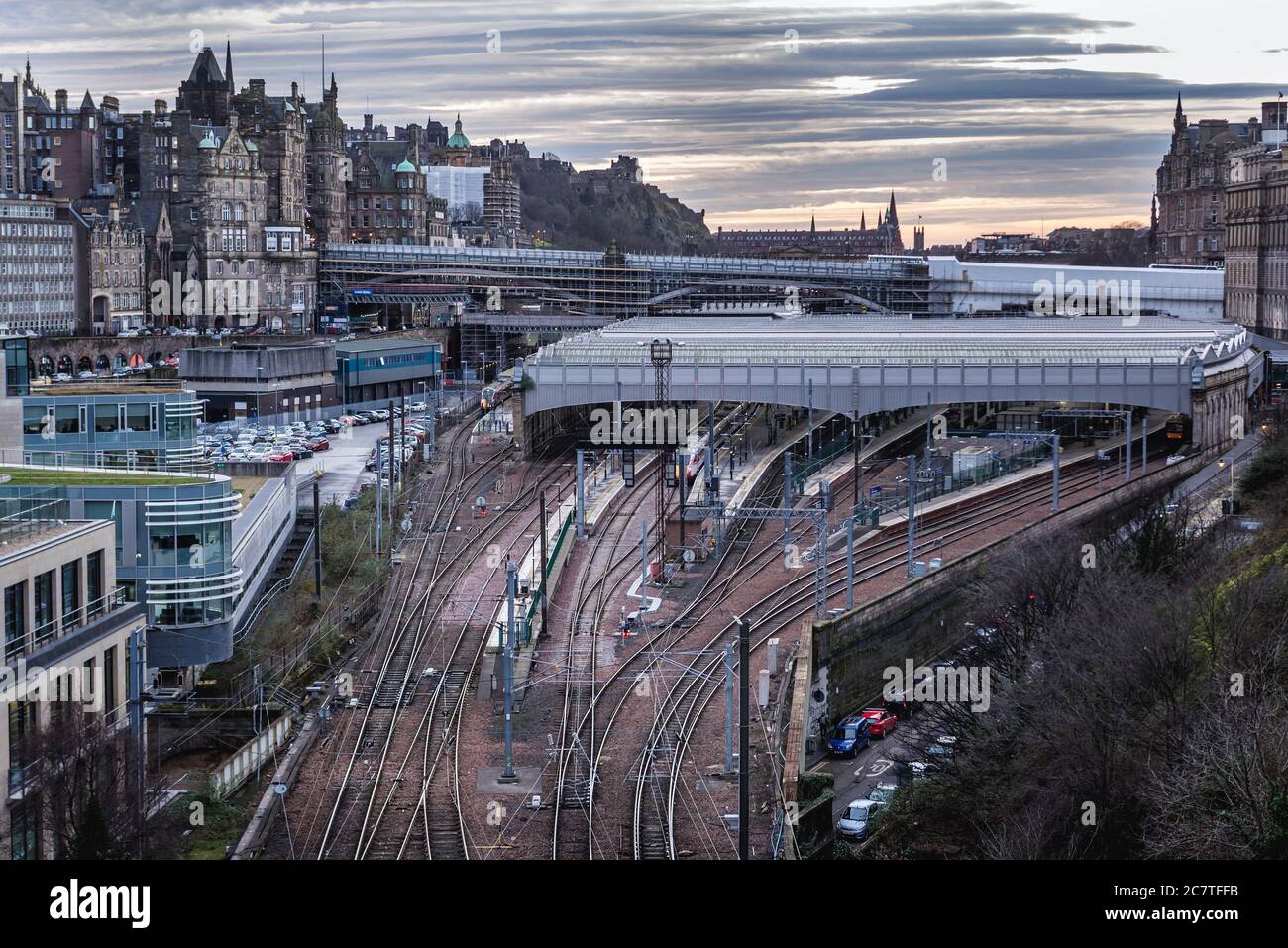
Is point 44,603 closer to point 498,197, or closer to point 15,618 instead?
point 15,618

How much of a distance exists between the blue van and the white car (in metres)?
2.01

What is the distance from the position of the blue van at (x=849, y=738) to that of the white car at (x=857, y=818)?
2.01m

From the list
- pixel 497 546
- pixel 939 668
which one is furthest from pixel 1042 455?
pixel 939 668

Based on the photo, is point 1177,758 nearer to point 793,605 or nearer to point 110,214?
point 793,605

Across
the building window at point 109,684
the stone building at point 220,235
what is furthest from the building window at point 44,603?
the stone building at point 220,235

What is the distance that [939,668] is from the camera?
18.3 m

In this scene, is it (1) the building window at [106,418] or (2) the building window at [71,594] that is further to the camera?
(1) the building window at [106,418]

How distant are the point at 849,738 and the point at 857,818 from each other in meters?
2.76

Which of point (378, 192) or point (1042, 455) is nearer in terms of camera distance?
point (1042, 455)

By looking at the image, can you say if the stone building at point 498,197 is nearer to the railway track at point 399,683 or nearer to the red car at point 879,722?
the railway track at point 399,683

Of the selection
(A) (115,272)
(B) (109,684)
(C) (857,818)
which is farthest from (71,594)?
(A) (115,272)

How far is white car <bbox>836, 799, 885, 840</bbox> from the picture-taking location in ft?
48.0

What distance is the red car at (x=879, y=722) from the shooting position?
1827cm

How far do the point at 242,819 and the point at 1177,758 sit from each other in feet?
23.0
